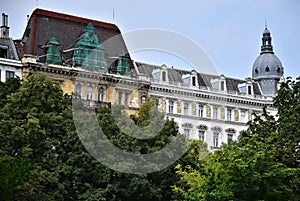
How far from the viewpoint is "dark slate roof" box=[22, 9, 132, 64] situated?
5809 cm

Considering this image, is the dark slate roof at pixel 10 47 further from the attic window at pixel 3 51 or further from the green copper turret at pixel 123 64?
the green copper turret at pixel 123 64

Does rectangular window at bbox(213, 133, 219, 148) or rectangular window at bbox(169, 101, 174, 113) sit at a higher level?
rectangular window at bbox(169, 101, 174, 113)

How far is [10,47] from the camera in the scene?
5675 centimetres

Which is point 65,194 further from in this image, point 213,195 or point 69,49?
point 69,49

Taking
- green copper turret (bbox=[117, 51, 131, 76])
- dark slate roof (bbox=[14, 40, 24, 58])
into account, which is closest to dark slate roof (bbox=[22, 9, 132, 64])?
dark slate roof (bbox=[14, 40, 24, 58])

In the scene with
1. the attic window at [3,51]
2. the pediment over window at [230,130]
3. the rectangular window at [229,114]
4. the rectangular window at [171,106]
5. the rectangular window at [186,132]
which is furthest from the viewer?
the rectangular window at [229,114]

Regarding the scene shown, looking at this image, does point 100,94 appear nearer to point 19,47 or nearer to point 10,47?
point 19,47

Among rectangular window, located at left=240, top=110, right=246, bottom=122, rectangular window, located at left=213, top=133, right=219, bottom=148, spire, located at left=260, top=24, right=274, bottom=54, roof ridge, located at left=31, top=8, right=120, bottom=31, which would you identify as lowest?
rectangular window, located at left=213, top=133, right=219, bottom=148

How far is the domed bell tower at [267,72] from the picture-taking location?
72938mm

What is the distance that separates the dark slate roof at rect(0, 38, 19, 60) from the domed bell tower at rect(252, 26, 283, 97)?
89.6 ft

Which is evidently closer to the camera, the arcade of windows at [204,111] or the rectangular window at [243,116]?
the arcade of windows at [204,111]

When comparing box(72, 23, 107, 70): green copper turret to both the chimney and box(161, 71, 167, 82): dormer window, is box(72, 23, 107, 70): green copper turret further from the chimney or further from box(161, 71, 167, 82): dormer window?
box(161, 71, 167, 82): dormer window

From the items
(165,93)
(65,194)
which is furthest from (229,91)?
(65,194)

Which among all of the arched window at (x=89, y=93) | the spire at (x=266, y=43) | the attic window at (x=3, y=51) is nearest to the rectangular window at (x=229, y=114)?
the spire at (x=266, y=43)
